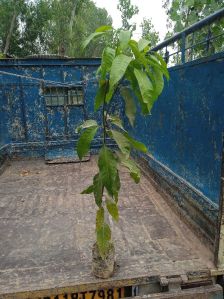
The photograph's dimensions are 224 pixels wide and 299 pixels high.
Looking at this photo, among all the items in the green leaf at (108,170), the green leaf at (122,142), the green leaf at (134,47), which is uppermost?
the green leaf at (134,47)

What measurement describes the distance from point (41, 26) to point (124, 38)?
76.4 ft

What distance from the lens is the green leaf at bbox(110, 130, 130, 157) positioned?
1805 mm

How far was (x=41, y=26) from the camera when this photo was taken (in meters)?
22.2

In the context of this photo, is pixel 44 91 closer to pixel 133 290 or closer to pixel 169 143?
pixel 169 143

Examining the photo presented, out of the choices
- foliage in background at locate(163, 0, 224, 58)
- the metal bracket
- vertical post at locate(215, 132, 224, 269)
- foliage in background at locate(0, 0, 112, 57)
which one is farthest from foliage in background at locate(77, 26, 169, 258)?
foliage in background at locate(0, 0, 112, 57)

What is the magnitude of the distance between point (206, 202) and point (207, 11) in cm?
268

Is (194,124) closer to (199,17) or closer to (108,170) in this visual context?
(108,170)

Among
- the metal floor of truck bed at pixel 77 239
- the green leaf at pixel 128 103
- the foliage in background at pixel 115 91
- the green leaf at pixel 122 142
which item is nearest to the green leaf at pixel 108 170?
the foliage in background at pixel 115 91

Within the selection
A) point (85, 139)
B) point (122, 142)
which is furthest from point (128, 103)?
point (85, 139)

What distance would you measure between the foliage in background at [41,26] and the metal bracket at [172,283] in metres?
20.2

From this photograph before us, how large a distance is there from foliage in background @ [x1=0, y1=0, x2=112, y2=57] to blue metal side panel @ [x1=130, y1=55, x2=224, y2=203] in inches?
727

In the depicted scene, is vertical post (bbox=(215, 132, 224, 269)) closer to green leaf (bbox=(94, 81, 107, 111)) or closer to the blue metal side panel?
the blue metal side panel

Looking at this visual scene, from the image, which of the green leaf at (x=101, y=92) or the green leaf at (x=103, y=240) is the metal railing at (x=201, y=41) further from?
the green leaf at (x=103, y=240)

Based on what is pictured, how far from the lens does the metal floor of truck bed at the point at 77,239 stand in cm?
194
